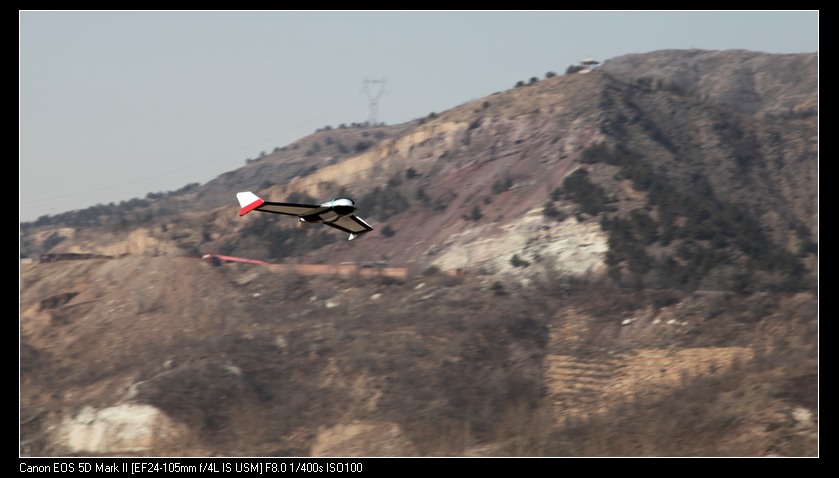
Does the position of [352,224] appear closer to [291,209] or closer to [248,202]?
[291,209]

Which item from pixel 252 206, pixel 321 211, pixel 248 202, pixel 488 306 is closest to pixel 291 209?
pixel 321 211

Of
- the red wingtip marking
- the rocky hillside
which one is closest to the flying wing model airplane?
the red wingtip marking

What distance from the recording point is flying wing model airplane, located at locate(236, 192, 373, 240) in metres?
38.0

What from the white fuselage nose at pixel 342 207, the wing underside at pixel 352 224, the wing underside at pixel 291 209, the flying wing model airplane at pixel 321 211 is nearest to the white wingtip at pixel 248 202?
the flying wing model airplane at pixel 321 211

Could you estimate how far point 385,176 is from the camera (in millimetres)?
161875

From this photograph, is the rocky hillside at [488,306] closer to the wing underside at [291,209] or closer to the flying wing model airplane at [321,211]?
the flying wing model airplane at [321,211]

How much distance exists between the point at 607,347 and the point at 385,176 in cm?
7002

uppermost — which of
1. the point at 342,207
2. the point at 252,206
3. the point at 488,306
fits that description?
the point at 252,206

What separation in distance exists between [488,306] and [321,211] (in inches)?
2833

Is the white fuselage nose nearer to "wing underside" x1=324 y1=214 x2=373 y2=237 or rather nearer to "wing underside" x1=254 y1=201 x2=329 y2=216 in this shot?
"wing underside" x1=254 y1=201 x2=329 y2=216

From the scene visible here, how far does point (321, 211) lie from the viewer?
39.0 metres

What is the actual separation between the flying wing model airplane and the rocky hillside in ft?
143

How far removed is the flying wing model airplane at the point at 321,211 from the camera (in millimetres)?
38031

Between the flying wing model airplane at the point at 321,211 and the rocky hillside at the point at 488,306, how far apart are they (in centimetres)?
4372
